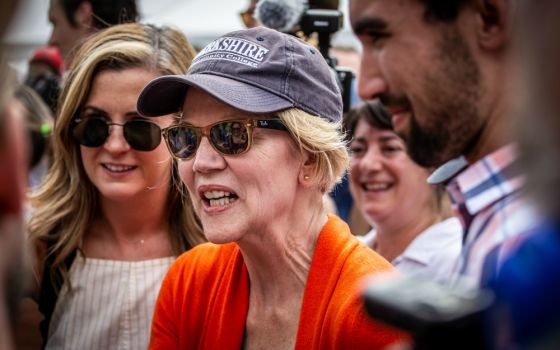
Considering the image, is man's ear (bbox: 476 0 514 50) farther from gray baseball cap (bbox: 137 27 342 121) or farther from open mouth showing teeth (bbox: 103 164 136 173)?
open mouth showing teeth (bbox: 103 164 136 173)

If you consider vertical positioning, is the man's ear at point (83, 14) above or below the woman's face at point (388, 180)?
above

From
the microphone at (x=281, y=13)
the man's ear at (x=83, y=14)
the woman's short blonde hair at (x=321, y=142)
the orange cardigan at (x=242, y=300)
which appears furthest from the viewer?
the man's ear at (x=83, y=14)

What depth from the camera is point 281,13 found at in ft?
10.8

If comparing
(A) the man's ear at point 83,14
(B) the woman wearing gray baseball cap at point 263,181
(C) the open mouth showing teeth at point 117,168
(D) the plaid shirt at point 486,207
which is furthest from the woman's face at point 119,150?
(D) the plaid shirt at point 486,207

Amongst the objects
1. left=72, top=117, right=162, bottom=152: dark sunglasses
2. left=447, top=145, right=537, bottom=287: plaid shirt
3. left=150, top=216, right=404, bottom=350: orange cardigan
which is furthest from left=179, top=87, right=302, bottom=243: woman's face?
left=447, top=145, right=537, bottom=287: plaid shirt

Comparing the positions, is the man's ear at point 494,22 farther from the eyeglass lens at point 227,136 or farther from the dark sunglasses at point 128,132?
the dark sunglasses at point 128,132

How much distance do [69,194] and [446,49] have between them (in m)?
2.11

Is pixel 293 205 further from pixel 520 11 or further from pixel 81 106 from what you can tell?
pixel 520 11

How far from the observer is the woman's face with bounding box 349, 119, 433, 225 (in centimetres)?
403

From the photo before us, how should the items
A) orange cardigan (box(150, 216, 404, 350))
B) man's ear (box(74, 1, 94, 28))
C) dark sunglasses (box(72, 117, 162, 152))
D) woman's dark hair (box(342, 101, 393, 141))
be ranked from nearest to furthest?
orange cardigan (box(150, 216, 404, 350)) → dark sunglasses (box(72, 117, 162, 152)) → woman's dark hair (box(342, 101, 393, 141)) → man's ear (box(74, 1, 94, 28))

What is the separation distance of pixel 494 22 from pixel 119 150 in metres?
1.86

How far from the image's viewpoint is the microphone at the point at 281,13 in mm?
3285

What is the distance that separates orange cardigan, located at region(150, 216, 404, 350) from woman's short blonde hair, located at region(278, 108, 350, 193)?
0.53 ft

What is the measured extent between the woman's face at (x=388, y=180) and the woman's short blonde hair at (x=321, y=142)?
144 centimetres
